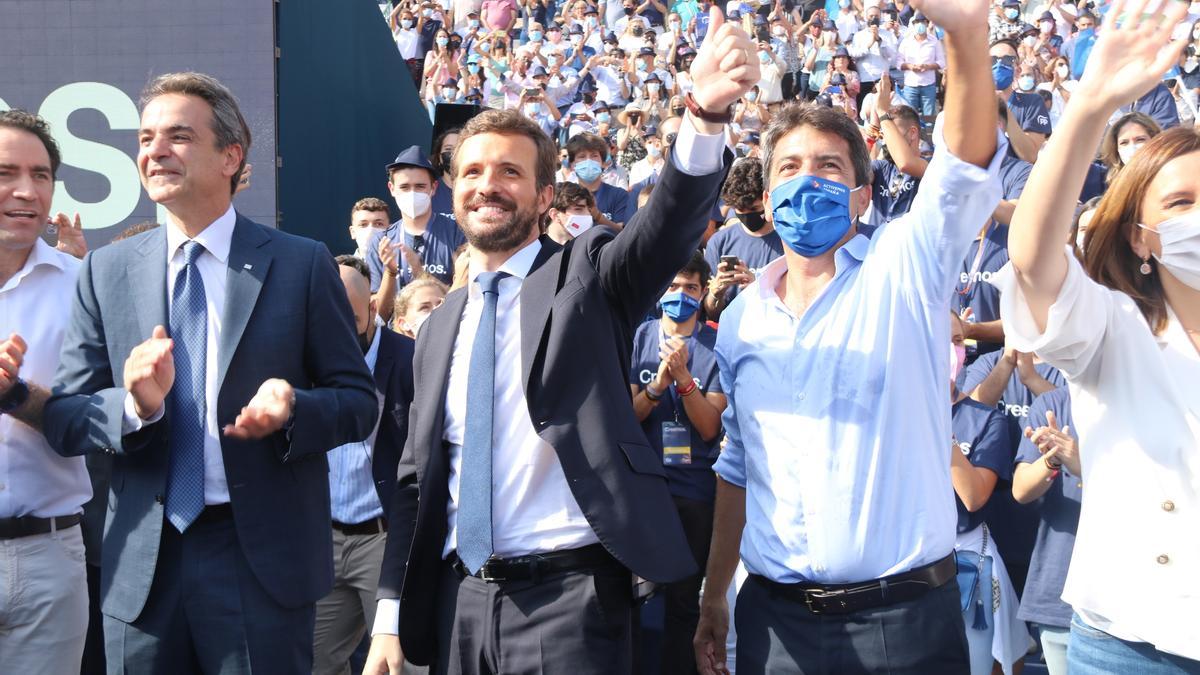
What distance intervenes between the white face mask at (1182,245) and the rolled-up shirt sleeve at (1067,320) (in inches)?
5.4

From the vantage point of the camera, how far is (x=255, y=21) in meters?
6.94

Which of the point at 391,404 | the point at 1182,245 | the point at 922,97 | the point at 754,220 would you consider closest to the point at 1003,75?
the point at 922,97

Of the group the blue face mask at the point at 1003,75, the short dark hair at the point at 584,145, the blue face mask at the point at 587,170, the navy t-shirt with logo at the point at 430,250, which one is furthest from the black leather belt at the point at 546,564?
the blue face mask at the point at 1003,75

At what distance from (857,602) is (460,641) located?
3.12 feet

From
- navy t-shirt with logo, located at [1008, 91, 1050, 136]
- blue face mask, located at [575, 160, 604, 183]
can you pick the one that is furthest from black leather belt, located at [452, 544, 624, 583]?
navy t-shirt with logo, located at [1008, 91, 1050, 136]

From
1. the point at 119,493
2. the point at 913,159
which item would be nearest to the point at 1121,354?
the point at 119,493

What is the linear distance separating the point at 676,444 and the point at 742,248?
1.69 meters

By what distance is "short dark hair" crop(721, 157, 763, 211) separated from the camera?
20.6 ft

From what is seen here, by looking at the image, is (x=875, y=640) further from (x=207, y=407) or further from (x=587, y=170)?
(x=587, y=170)

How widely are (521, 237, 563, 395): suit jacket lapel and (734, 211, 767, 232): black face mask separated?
11.5ft

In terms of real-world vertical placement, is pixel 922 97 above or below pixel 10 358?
above

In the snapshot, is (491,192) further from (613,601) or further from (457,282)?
(457,282)

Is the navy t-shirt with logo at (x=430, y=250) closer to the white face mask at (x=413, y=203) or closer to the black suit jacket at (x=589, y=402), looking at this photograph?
the white face mask at (x=413, y=203)

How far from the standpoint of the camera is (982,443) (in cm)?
475
